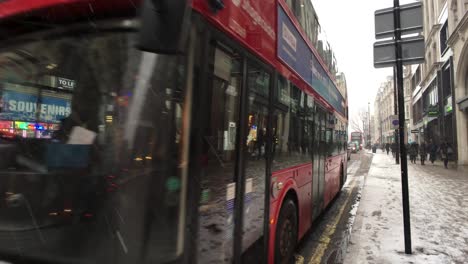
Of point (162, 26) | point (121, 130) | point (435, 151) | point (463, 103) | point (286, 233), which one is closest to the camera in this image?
point (162, 26)

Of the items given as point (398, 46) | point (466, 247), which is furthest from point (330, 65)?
point (466, 247)

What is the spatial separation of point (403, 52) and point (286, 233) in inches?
128

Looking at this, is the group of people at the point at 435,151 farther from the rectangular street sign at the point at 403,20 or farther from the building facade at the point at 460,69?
the rectangular street sign at the point at 403,20

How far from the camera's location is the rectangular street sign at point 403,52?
16.6ft

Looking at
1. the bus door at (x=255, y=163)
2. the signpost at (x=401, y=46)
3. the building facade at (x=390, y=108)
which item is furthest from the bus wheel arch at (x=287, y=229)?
the building facade at (x=390, y=108)

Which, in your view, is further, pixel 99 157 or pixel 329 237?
pixel 329 237

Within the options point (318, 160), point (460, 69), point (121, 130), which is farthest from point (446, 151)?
point (121, 130)

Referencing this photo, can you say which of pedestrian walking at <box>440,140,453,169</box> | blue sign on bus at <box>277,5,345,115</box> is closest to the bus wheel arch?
blue sign on bus at <box>277,5,345,115</box>

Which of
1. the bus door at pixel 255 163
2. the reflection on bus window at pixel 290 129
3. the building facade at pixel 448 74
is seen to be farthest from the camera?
the building facade at pixel 448 74

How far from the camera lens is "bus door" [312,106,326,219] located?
621cm

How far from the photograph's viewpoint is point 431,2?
3050 centimetres

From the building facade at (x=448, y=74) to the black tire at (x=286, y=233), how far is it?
20.5 metres

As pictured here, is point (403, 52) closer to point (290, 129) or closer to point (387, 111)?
point (290, 129)

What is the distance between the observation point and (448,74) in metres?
25.2
